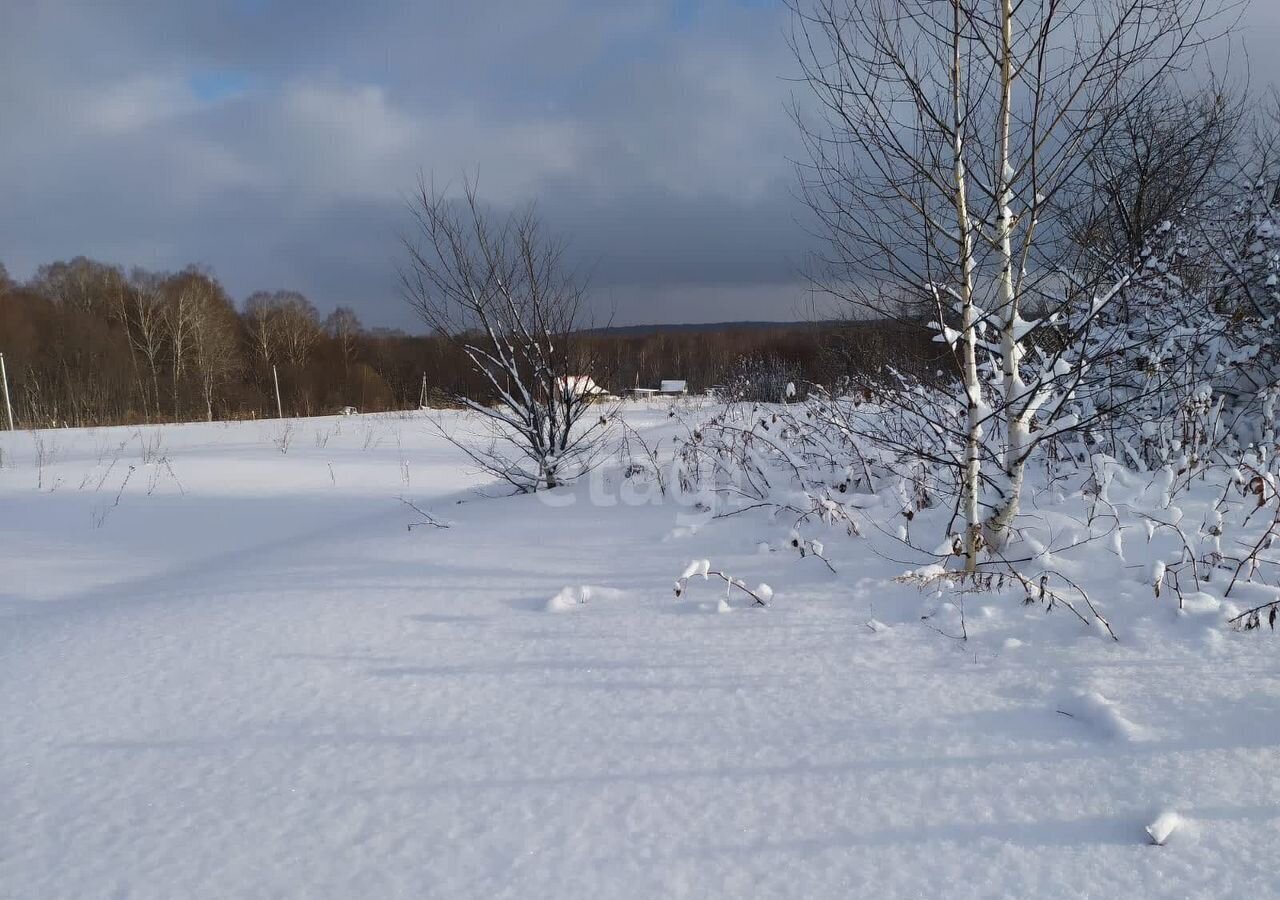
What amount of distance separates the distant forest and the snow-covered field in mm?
14879

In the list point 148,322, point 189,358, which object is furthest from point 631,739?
point 148,322

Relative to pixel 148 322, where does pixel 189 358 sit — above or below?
below

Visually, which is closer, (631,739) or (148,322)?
(631,739)

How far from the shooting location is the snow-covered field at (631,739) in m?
1.30

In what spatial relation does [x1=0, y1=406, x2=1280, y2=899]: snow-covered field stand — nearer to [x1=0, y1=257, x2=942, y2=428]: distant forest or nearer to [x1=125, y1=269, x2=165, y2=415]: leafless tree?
[x1=0, y1=257, x2=942, y2=428]: distant forest

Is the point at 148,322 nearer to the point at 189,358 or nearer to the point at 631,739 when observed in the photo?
the point at 189,358

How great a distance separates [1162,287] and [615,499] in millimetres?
3992

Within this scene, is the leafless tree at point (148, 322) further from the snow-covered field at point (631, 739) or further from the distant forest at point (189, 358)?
the snow-covered field at point (631, 739)

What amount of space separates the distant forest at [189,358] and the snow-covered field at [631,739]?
1488 cm

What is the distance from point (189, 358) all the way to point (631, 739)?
37419mm

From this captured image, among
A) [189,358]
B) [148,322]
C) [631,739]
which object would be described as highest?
[148,322]

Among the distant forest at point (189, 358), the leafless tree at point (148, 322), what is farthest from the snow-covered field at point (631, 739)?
the leafless tree at point (148, 322)

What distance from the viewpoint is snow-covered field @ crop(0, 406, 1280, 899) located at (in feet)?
4.28

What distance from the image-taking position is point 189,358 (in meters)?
32.5
